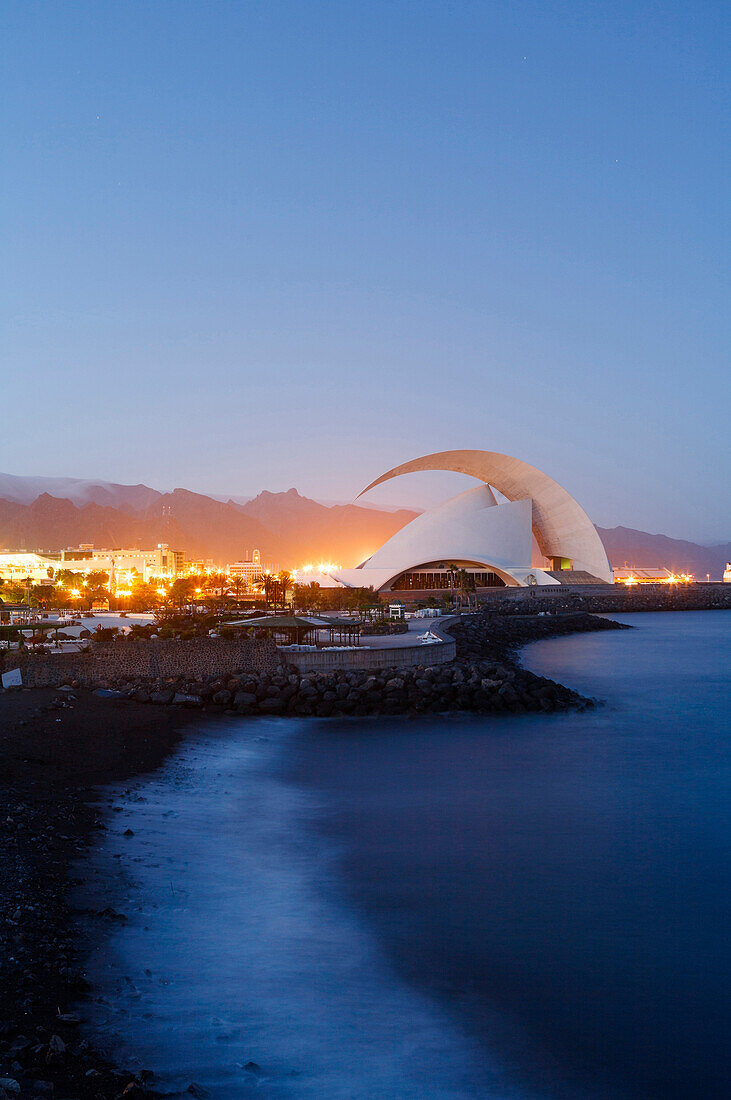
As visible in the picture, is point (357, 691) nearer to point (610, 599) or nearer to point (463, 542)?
point (463, 542)

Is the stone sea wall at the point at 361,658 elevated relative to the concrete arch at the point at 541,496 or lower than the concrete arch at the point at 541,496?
lower

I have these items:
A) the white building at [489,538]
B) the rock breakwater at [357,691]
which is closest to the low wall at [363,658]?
the rock breakwater at [357,691]

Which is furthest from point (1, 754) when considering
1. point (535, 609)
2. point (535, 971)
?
point (535, 609)

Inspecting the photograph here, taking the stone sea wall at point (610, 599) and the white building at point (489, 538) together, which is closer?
the stone sea wall at point (610, 599)

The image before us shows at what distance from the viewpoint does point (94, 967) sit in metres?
Answer: 5.42

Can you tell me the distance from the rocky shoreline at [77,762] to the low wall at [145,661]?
0.43 meters

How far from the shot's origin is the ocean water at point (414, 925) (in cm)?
500

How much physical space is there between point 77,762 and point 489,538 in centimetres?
4269

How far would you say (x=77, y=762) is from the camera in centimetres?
1051

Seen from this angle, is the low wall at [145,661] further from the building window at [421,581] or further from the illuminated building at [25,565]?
the illuminated building at [25,565]

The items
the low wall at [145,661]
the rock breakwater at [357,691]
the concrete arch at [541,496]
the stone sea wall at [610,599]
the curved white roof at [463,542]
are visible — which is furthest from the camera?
the concrete arch at [541,496]

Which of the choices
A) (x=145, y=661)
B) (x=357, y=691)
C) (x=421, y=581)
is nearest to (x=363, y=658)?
(x=357, y=691)

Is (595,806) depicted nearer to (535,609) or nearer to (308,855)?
(308,855)

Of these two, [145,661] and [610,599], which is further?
[610,599]
